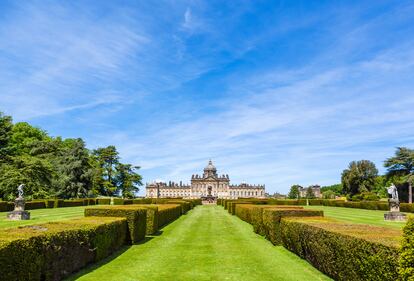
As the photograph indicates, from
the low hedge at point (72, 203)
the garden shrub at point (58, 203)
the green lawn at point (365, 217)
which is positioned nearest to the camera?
the green lawn at point (365, 217)

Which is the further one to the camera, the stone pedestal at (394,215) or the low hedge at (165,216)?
the stone pedestal at (394,215)

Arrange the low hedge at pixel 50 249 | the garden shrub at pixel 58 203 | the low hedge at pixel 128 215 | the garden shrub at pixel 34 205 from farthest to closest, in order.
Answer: the garden shrub at pixel 58 203, the garden shrub at pixel 34 205, the low hedge at pixel 128 215, the low hedge at pixel 50 249

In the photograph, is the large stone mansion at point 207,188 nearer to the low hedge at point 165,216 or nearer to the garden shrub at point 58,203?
the garden shrub at point 58,203

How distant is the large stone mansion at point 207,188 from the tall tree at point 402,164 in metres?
92.6

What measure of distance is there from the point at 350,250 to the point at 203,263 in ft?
14.5

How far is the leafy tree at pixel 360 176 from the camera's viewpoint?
248 ft

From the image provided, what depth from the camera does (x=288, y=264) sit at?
34.3 feet

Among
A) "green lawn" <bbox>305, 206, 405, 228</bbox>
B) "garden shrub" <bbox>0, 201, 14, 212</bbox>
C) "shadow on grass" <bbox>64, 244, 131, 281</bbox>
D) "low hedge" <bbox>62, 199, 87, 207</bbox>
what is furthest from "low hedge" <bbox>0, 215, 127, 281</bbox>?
"low hedge" <bbox>62, 199, 87, 207</bbox>

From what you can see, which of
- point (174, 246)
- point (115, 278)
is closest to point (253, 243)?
point (174, 246)

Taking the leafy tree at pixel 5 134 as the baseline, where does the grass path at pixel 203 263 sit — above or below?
A: below

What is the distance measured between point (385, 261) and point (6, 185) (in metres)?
41.9

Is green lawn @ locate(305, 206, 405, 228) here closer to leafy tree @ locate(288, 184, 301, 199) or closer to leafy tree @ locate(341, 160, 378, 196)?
leafy tree @ locate(341, 160, 378, 196)

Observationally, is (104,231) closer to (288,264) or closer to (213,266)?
(213,266)

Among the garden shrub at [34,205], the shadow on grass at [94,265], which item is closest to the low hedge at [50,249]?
the shadow on grass at [94,265]
